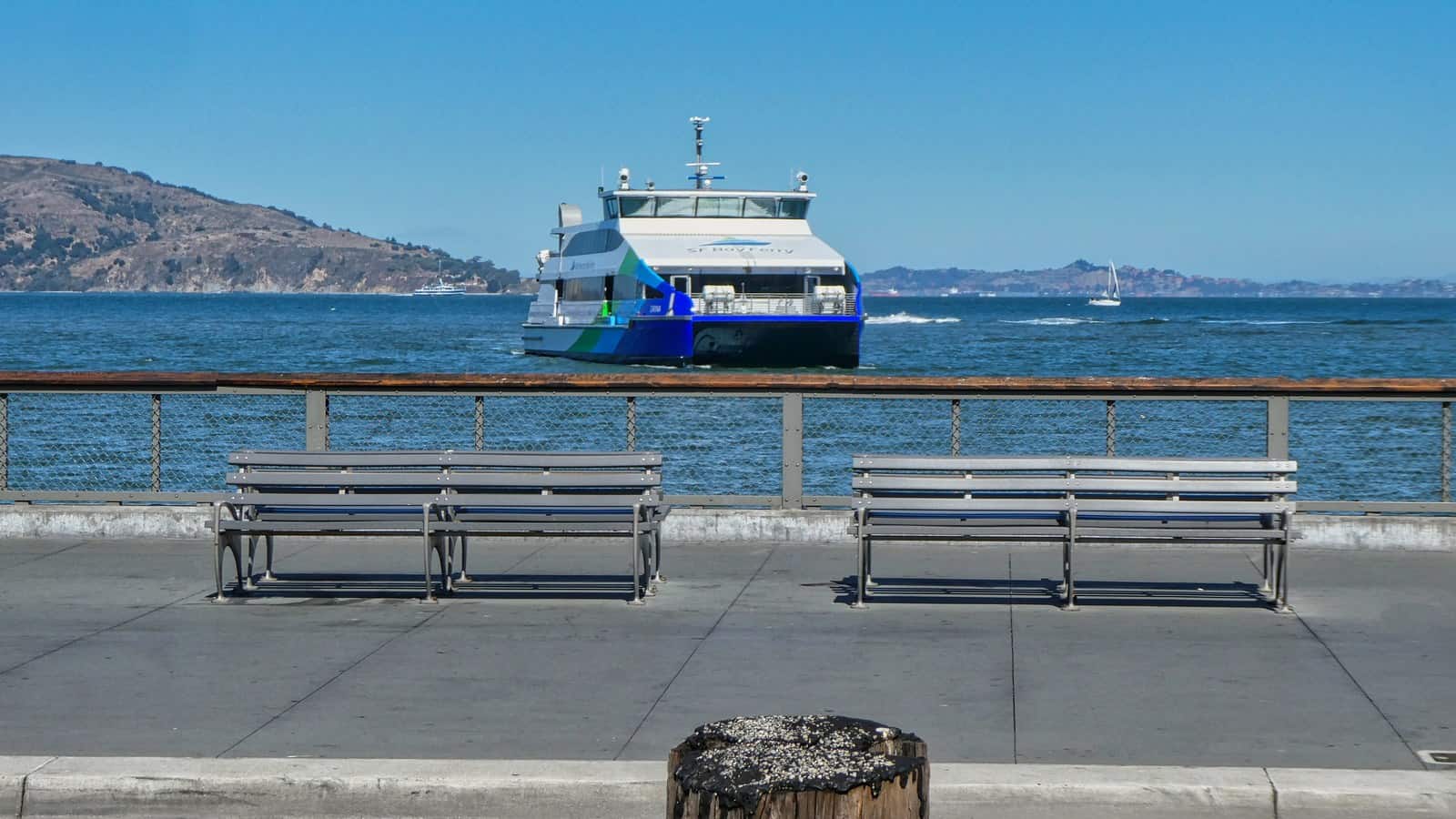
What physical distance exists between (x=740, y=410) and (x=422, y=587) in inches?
846

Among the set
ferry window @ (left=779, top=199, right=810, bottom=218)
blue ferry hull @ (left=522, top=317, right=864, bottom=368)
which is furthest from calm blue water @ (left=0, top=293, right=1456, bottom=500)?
ferry window @ (left=779, top=199, right=810, bottom=218)

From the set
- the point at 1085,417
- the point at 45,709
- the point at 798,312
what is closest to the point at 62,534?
the point at 45,709

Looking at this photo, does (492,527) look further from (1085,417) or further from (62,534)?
(1085,417)

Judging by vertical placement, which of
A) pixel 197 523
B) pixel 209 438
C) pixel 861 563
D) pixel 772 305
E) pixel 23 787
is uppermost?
pixel 772 305

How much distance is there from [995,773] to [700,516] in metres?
5.35

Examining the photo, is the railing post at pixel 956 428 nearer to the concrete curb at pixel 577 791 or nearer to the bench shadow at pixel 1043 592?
the bench shadow at pixel 1043 592

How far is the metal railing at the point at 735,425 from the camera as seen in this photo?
33.7 ft

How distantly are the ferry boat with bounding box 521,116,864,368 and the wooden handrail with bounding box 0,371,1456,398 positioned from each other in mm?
37191

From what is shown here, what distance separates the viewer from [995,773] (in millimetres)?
5219

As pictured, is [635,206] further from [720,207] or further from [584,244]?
[584,244]

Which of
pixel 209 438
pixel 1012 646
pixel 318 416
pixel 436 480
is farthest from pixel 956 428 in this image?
Answer: pixel 209 438

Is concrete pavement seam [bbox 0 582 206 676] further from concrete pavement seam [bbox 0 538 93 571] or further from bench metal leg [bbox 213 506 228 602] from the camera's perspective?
concrete pavement seam [bbox 0 538 93 571]

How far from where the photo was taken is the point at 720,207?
50.2 metres

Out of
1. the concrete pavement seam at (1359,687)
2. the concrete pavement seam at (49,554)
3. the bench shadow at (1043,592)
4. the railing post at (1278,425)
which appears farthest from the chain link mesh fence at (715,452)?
the concrete pavement seam at (1359,687)
